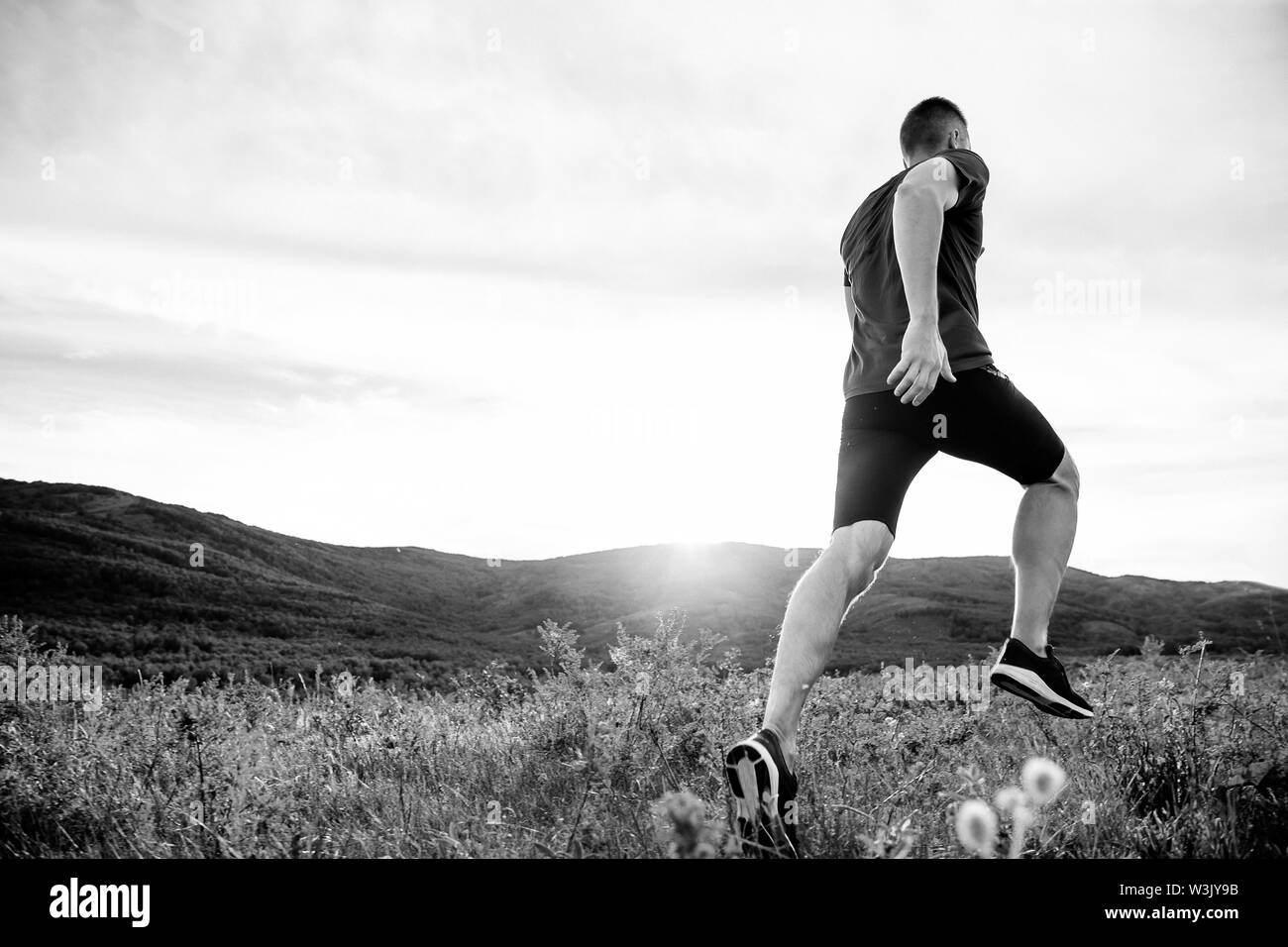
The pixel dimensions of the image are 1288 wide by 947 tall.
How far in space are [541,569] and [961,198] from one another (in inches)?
1993

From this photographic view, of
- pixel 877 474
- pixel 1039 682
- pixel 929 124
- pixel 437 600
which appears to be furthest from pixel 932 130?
pixel 437 600

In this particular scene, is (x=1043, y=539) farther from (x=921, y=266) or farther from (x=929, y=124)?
(x=929, y=124)

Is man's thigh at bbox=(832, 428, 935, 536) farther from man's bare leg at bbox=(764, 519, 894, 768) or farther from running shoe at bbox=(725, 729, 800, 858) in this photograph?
running shoe at bbox=(725, 729, 800, 858)

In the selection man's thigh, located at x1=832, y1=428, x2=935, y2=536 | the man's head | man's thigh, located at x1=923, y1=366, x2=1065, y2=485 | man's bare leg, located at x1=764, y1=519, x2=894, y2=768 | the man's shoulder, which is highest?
the man's head

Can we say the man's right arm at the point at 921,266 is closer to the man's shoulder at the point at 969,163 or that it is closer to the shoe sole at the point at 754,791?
the man's shoulder at the point at 969,163

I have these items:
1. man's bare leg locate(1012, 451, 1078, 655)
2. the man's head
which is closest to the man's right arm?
the man's head

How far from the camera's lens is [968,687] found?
4.80 meters

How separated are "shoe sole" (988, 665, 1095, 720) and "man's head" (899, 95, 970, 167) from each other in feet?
6.86

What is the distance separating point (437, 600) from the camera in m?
51.0

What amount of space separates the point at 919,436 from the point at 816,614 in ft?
2.59

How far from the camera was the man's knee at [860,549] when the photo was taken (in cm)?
255

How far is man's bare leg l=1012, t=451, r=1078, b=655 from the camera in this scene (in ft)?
10.2
